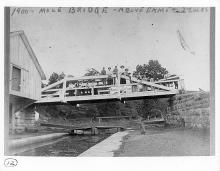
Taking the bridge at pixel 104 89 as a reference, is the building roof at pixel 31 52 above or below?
above

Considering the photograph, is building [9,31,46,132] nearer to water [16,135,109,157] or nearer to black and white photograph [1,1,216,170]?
black and white photograph [1,1,216,170]

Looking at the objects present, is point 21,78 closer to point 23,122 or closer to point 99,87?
point 23,122

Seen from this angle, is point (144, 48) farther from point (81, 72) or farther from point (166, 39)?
point (81, 72)

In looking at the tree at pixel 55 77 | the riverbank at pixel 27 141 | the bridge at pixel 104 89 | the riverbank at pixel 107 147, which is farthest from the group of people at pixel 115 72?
the riverbank at pixel 27 141

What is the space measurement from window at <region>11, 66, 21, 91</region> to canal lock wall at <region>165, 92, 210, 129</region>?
98cm

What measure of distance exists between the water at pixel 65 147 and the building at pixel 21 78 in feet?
0.56

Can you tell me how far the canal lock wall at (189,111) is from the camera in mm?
2984

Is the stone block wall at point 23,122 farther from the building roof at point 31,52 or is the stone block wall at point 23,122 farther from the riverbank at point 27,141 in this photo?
the building roof at point 31,52

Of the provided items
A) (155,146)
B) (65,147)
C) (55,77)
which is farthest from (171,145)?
(55,77)

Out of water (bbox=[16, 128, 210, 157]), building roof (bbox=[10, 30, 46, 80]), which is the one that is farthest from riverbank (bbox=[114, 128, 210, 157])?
building roof (bbox=[10, 30, 46, 80])

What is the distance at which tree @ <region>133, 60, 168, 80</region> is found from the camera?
118 inches
